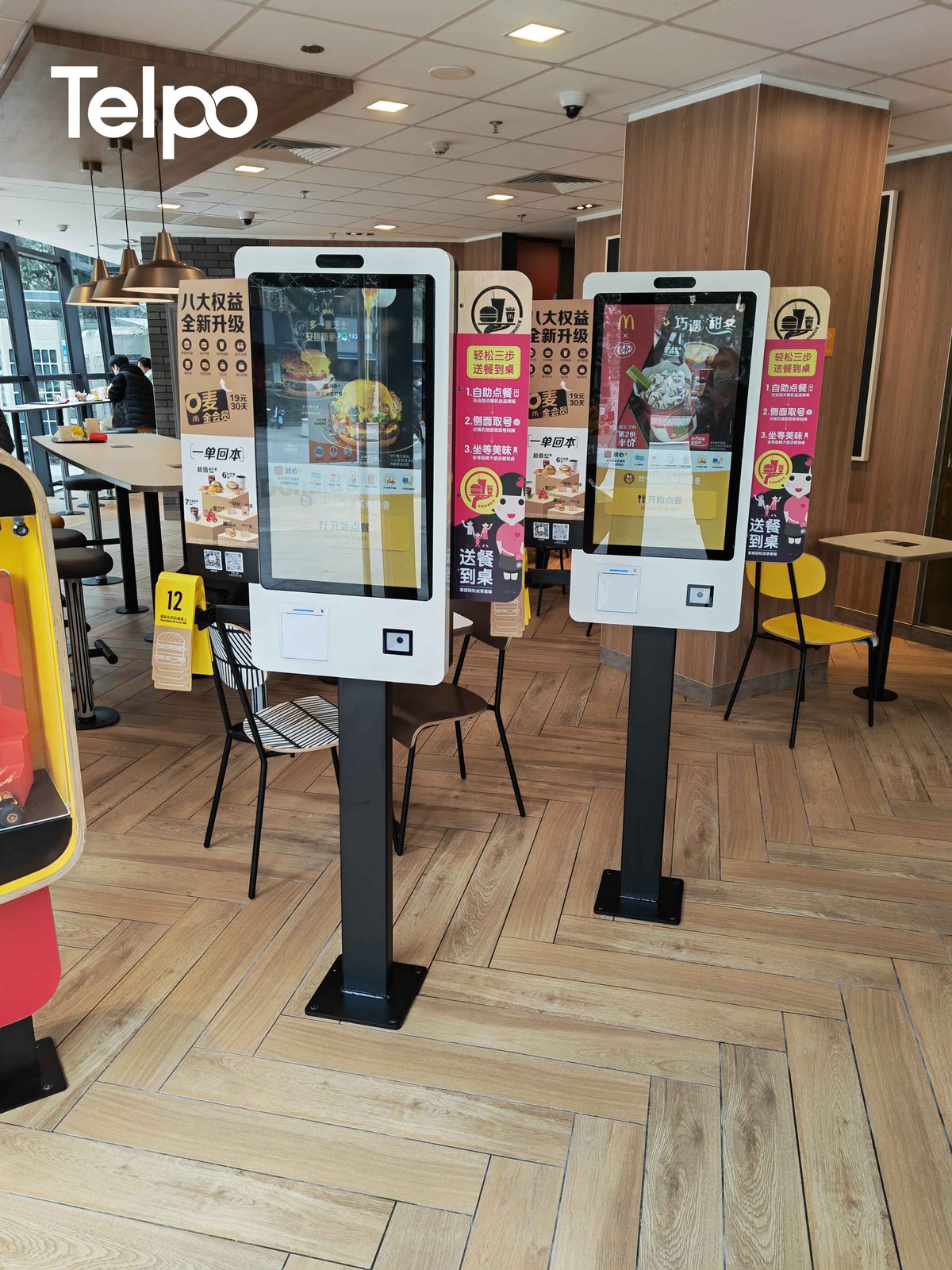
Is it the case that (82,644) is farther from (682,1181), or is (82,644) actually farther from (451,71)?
(682,1181)

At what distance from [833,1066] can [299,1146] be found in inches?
48.1

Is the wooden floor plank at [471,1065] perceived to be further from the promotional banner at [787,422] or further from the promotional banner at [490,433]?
the promotional banner at [787,422]

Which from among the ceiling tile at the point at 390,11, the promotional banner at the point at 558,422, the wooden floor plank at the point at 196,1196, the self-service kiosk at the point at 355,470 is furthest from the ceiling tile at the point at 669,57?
the wooden floor plank at the point at 196,1196

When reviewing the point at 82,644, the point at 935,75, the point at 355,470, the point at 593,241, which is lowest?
the point at 82,644

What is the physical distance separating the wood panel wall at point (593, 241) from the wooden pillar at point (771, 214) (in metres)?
3.05

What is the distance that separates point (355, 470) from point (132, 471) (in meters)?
3.27

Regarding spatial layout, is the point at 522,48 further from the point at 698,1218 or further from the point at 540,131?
the point at 698,1218

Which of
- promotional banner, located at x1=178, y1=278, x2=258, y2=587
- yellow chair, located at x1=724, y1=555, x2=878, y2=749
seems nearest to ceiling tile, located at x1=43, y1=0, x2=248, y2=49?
promotional banner, located at x1=178, y1=278, x2=258, y2=587

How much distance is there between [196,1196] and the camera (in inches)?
71.6

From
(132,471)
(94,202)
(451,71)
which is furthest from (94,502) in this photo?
(451,71)

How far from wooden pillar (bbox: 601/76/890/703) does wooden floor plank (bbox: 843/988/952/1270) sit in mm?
2369

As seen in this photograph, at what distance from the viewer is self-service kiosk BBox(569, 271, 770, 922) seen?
2.32 metres

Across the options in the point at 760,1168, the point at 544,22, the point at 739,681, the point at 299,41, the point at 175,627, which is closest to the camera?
the point at 760,1168

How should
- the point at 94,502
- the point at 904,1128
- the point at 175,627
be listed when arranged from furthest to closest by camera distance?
the point at 94,502
the point at 175,627
the point at 904,1128
